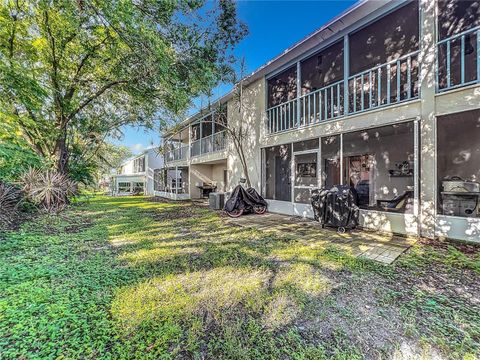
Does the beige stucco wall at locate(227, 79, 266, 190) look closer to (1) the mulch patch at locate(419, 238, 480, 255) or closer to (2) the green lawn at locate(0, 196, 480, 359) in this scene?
(2) the green lawn at locate(0, 196, 480, 359)

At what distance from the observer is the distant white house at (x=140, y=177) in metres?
23.4

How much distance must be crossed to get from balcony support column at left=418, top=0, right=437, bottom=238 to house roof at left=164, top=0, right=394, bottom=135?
1003mm

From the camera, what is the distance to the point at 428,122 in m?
5.00

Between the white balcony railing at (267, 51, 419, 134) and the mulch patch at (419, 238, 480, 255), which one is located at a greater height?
the white balcony railing at (267, 51, 419, 134)

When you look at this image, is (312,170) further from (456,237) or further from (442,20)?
(442,20)

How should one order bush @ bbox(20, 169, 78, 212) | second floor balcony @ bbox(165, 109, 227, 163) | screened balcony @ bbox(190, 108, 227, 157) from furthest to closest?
second floor balcony @ bbox(165, 109, 227, 163)
screened balcony @ bbox(190, 108, 227, 157)
bush @ bbox(20, 169, 78, 212)

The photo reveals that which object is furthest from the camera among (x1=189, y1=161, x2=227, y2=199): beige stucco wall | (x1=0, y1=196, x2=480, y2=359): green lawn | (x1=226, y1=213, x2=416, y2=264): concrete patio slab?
(x1=189, y1=161, x2=227, y2=199): beige stucco wall

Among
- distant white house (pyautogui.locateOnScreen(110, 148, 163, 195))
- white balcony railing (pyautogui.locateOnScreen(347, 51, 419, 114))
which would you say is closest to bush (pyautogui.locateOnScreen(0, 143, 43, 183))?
white balcony railing (pyautogui.locateOnScreen(347, 51, 419, 114))

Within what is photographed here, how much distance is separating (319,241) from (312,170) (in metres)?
3.52

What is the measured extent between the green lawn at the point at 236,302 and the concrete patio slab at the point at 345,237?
1.00 ft

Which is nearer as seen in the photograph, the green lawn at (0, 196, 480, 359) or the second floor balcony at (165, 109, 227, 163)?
the green lawn at (0, 196, 480, 359)

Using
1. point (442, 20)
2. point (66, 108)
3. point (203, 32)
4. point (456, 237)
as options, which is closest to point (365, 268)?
point (456, 237)

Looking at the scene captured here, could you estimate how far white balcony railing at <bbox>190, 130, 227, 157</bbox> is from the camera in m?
13.1

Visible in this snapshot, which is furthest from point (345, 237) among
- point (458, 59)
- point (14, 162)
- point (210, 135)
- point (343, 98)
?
point (210, 135)
